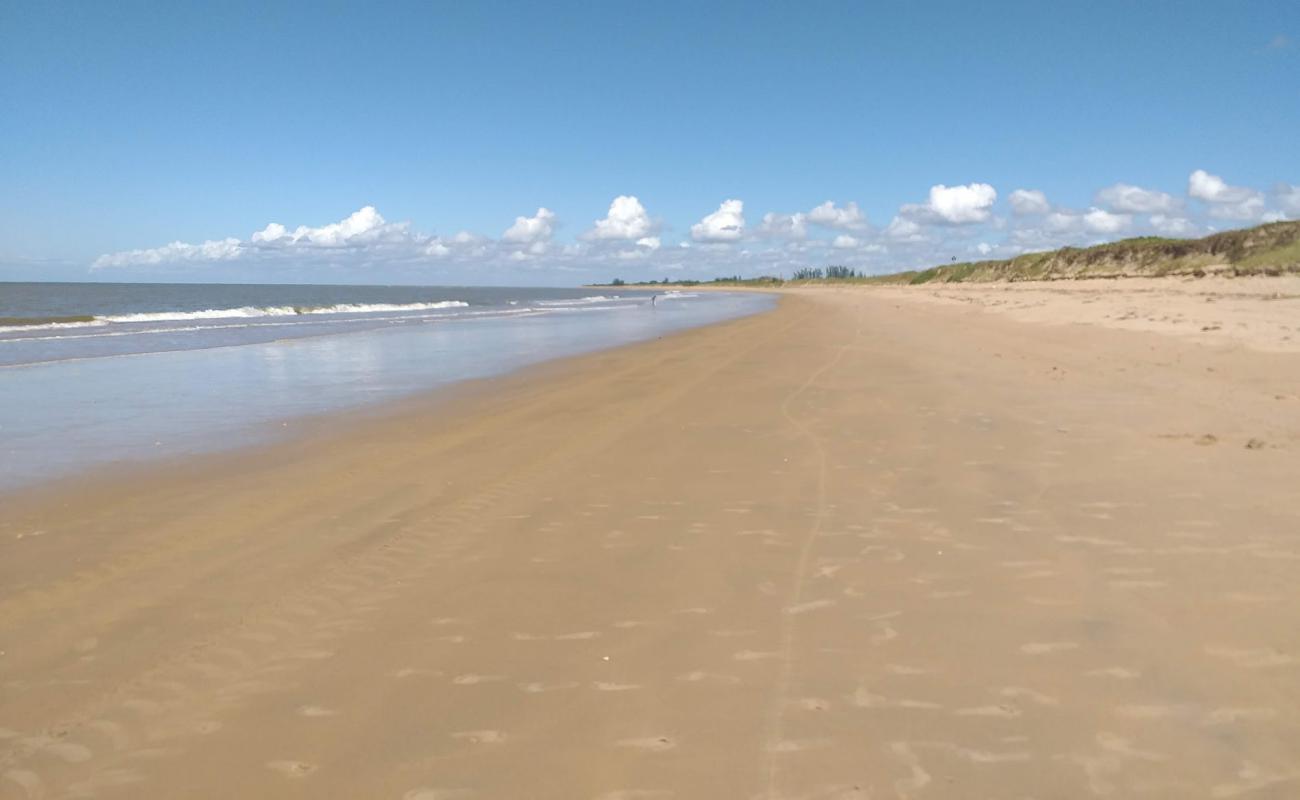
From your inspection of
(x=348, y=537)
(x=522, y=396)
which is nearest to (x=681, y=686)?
(x=348, y=537)

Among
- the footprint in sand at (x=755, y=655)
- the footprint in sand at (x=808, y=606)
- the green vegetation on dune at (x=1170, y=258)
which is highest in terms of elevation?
the green vegetation on dune at (x=1170, y=258)

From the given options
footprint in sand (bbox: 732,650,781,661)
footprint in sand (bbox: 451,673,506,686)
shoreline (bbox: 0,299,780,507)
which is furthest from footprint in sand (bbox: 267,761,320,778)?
shoreline (bbox: 0,299,780,507)

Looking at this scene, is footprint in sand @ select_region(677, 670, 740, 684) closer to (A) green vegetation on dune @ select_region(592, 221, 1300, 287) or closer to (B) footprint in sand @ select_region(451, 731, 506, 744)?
(B) footprint in sand @ select_region(451, 731, 506, 744)

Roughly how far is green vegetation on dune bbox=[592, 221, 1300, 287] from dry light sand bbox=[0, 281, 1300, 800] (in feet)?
116

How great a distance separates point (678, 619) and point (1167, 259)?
185 feet

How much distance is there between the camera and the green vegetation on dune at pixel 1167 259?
3781cm

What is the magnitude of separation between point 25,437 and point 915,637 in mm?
10832

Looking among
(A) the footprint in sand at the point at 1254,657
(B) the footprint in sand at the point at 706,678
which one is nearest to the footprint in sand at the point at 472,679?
(B) the footprint in sand at the point at 706,678

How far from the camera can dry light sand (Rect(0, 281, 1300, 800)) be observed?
2.89 m

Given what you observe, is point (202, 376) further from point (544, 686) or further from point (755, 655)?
point (755, 655)

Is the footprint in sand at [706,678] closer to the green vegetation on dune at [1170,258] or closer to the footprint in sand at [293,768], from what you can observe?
the footprint in sand at [293,768]

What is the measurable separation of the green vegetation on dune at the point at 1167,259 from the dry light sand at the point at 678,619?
35386 millimetres

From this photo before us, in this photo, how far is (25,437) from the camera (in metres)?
9.50

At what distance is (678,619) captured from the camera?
411 centimetres
